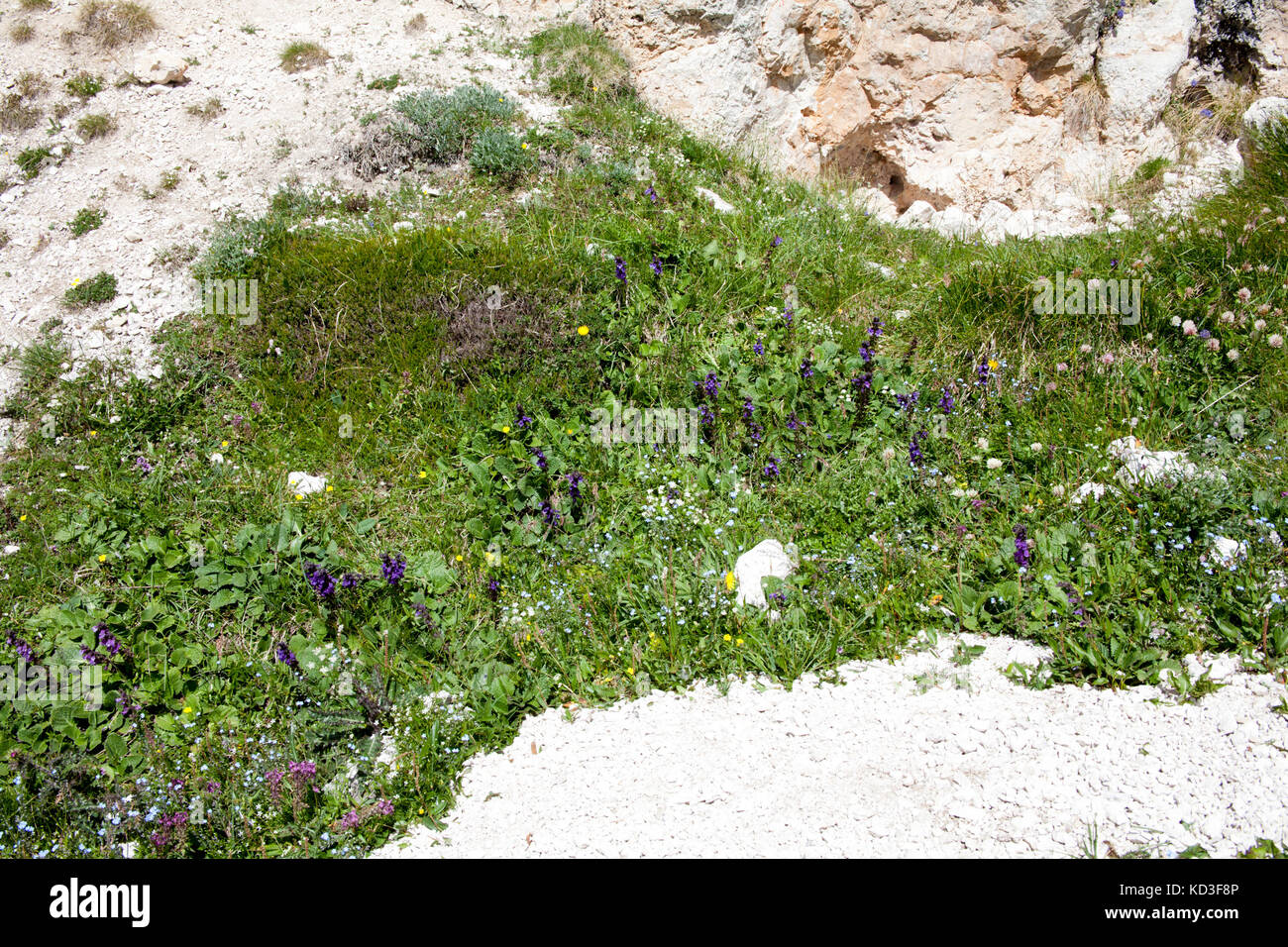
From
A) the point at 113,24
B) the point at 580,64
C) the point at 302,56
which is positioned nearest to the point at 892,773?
the point at 580,64

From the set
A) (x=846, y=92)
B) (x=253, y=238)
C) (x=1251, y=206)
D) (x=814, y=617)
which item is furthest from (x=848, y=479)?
(x=846, y=92)

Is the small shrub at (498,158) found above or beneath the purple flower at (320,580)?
above

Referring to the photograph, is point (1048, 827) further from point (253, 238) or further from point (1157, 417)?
point (253, 238)

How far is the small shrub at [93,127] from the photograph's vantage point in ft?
25.2

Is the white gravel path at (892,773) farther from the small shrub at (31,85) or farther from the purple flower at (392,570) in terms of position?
the small shrub at (31,85)

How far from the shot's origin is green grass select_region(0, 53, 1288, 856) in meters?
3.90

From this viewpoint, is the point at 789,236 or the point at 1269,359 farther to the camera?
the point at 789,236

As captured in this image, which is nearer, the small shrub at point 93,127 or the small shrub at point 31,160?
the small shrub at point 31,160

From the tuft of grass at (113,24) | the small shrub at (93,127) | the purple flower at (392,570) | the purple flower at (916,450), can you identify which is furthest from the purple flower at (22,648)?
the tuft of grass at (113,24)

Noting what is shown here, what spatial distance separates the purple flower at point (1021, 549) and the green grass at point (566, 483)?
7 centimetres

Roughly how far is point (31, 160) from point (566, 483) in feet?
20.7

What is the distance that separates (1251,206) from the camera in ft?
20.6

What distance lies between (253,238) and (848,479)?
525cm

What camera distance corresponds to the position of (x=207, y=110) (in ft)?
26.2
